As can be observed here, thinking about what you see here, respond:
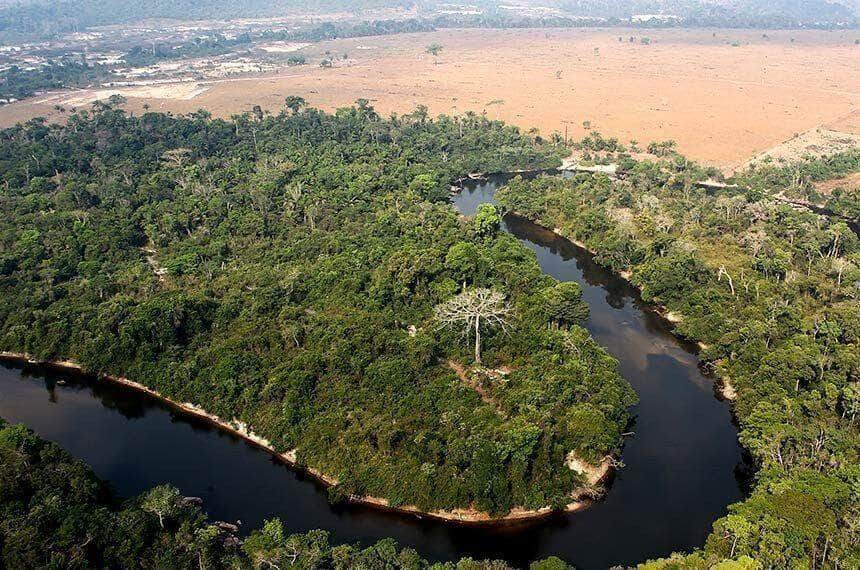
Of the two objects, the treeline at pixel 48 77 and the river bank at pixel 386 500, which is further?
the treeline at pixel 48 77

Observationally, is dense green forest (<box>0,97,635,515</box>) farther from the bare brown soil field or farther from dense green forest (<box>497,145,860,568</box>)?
the bare brown soil field

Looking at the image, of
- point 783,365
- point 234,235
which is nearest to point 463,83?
point 234,235

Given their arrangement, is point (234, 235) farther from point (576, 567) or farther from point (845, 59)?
point (845, 59)

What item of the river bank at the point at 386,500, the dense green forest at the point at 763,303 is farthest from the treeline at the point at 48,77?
the river bank at the point at 386,500

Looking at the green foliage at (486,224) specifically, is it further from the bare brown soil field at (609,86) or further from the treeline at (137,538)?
the bare brown soil field at (609,86)

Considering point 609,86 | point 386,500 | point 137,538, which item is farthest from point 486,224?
point 609,86

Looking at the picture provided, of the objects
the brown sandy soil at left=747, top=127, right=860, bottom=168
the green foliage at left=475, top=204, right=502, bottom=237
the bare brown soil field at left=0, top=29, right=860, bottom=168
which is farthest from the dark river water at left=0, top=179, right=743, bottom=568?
the bare brown soil field at left=0, top=29, right=860, bottom=168
